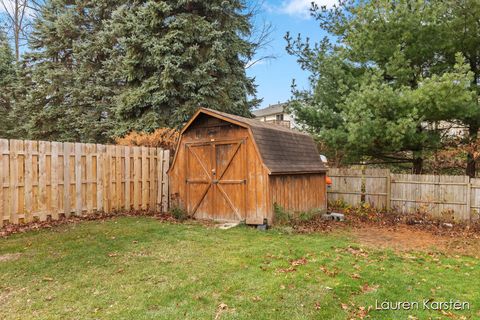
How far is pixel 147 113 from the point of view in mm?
14273

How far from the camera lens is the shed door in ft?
27.8

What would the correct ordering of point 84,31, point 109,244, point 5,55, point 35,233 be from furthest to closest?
point 5,55, point 84,31, point 35,233, point 109,244

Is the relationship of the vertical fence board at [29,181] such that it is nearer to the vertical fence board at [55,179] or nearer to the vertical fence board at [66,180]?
the vertical fence board at [55,179]

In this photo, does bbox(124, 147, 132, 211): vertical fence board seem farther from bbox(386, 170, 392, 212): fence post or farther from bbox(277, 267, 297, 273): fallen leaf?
bbox(386, 170, 392, 212): fence post

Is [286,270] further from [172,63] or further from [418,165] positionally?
[172,63]

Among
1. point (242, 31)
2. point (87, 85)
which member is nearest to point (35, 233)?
point (87, 85)

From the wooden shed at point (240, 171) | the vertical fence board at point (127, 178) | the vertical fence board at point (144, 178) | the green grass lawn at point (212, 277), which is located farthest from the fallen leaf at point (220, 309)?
the vertical fence board at point (144, 178)

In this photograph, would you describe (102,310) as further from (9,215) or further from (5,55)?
(5,55)

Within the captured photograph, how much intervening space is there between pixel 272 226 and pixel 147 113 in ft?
28.6

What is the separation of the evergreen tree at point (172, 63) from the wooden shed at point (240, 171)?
199 inches

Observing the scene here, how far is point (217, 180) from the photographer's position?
29.1 feet

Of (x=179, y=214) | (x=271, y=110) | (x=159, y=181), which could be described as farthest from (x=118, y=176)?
(x=271, y=110)

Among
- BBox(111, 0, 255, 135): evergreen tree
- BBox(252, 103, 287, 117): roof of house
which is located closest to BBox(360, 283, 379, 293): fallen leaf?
BBox(111, 0, 255, 135): evergreen tree

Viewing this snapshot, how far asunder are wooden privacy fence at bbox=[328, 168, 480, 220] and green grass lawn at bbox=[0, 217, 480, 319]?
3916 millimetres
